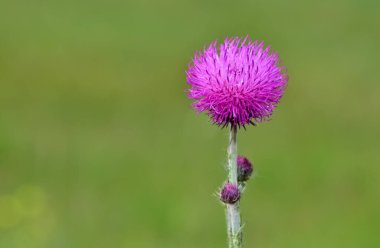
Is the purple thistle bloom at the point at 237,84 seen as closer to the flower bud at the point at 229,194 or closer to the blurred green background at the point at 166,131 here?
the flower bud at the point at 229,194

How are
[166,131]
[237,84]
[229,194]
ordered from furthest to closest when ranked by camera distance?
[166,131] → [237,84] → [229,194]

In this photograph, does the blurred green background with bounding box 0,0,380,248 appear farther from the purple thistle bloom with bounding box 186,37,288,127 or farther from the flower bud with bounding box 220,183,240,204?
the flower bud with bounding box 220,183,240,204

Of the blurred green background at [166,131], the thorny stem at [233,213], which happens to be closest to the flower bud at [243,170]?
the thorny stem at [233,213]

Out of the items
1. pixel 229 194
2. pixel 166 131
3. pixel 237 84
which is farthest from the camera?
pixel 166 131

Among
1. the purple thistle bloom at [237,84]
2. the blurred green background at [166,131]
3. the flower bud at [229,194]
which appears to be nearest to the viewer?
the flower bud at [229,194]

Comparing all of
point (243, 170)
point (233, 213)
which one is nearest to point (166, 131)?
point (243, 170)

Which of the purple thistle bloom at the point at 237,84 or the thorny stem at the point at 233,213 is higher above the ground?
the purple thistle bloom at the point at 237,84

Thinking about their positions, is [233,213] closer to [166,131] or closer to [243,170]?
[243,170]
